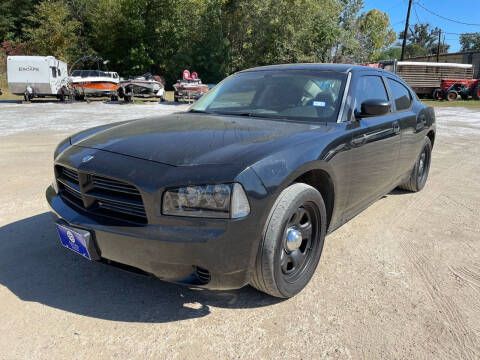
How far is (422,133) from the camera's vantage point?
4.41m

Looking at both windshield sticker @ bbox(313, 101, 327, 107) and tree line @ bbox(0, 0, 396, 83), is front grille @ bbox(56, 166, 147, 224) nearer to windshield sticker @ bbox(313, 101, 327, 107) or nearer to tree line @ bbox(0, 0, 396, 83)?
windshield sticker @ bbox(313, 101, 327, 107)

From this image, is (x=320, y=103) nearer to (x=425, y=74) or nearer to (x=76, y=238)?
(x=76, y=238)

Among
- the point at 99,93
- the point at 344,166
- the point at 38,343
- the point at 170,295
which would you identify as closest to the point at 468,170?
the point at 344,166

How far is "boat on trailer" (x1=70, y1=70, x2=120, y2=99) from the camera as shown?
20719 mm

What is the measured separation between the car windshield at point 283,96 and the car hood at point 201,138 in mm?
207

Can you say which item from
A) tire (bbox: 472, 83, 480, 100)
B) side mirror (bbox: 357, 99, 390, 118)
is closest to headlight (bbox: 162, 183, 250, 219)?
side mirror (bbox: 357, 99, 390, 118)

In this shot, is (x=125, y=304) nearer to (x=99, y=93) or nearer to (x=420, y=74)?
(x=99, y=93)

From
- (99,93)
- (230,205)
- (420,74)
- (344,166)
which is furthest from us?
(420,74)

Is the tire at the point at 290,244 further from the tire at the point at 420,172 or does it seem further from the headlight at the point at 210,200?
the tire at the point at 420,172

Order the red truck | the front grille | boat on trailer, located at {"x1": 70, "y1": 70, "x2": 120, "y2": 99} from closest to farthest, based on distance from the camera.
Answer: the front grille, boat on trailer, located at {"x1": 70, "y1": 70, "x2": 120, "y2": 99}, the red truck

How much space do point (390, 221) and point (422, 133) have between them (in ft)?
4.25

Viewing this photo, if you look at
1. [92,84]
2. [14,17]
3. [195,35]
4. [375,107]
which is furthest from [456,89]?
[14,17]

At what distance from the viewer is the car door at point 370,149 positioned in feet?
9.72

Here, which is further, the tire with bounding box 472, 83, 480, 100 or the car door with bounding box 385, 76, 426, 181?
the tire with bounding box 472, 83, 480, 100
